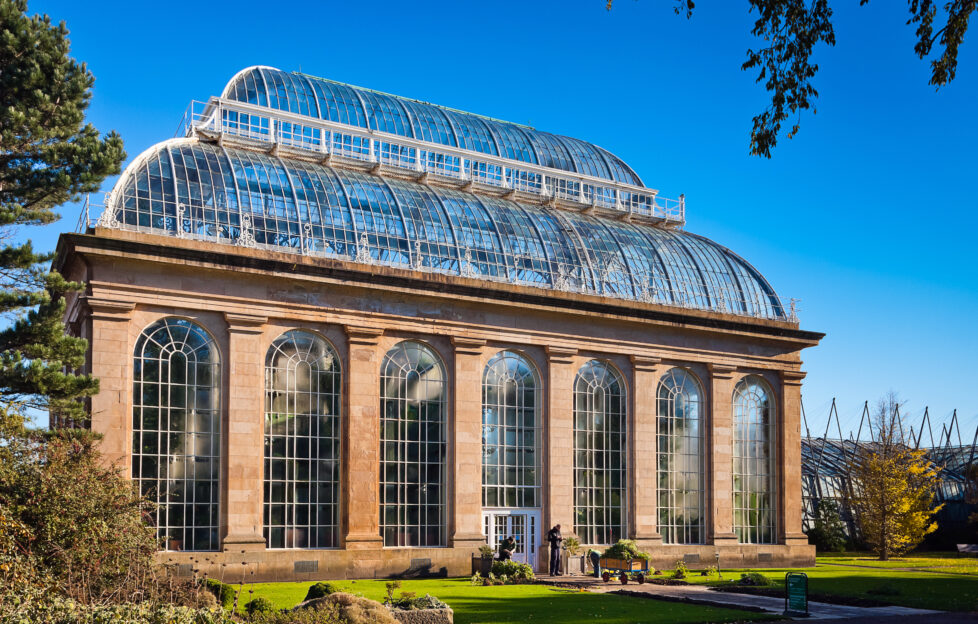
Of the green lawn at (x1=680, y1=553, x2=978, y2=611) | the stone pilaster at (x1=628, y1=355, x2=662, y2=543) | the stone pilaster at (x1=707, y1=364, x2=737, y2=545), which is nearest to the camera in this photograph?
the green lawn at (x1=680, y1=553, x2=978, y2=611)

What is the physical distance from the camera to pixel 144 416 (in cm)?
3869

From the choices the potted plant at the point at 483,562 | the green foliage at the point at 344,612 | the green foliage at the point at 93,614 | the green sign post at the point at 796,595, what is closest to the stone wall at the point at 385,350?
the potted plant at the point at 483,562

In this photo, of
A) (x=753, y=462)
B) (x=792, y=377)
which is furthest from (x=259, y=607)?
(x=792, y=377)

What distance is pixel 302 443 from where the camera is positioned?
1658 inches

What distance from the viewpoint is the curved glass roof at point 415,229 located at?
41500mm

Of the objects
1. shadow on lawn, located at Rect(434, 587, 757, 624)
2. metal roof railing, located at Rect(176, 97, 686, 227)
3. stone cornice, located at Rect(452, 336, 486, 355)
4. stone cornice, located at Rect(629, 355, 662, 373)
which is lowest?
shadow on lawn, located at Rect(434, 587, 757, 624)

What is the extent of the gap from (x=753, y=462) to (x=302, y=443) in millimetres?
25755

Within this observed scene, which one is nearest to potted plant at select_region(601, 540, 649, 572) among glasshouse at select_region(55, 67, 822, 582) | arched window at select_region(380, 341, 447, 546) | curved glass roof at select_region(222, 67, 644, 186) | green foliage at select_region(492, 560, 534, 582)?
green foliage at select_region(492, 560, 534, 582)

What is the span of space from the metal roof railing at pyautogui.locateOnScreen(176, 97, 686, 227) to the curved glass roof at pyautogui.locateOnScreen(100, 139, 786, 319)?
1.15 meters

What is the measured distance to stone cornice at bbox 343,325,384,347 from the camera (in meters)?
43.2

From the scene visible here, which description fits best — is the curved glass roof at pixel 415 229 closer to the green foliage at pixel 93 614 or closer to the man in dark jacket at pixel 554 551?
the man in dark jacket at pixel 554 551

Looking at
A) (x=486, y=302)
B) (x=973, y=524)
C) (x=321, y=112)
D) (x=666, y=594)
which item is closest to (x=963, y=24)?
(x=666, y=594)

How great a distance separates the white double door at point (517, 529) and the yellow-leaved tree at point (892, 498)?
27.0 meters

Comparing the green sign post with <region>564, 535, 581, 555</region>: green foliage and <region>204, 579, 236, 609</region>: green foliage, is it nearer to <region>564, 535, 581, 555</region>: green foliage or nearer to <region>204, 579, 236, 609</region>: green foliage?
<region>204, 579, 236, 609</region>: green foliage
